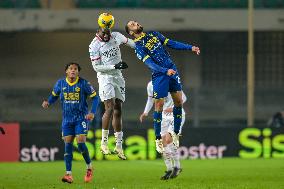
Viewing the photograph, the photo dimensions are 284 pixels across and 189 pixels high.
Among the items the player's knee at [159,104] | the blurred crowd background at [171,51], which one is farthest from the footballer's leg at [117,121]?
the blurred crowd background at [171,51]

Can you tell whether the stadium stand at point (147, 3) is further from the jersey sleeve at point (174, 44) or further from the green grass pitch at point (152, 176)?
the jersey sleeve at point (174, 44)

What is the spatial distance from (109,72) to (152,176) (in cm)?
251

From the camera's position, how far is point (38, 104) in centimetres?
4100

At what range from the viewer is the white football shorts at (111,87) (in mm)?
20031

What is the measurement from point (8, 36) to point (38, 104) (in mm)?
3864

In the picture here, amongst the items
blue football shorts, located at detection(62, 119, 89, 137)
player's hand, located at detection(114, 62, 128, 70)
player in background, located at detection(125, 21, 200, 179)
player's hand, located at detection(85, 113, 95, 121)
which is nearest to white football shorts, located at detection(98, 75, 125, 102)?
player's hand, located at detection(114, 62, 128, 70)

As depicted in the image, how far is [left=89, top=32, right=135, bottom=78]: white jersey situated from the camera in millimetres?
19734

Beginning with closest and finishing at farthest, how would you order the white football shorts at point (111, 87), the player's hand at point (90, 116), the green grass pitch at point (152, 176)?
1. the green grass pitch at point (152, 176)
2. the player's hand at point (90, 116)
3. the white football shorts at point (111, 87)

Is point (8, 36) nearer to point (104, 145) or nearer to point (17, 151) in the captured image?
point (17, 151)

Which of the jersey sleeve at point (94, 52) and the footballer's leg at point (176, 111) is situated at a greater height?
the jersey sleeve at point (94, 52)

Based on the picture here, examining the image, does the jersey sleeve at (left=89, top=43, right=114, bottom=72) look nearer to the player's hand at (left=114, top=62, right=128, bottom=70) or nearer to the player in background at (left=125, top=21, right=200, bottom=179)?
the player's hand at (left=114, top=62, right=128, bottom=70)

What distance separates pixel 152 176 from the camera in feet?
68.8

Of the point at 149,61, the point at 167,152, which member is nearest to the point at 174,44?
the point at 149,61

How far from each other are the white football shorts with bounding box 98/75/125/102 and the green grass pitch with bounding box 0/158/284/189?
1695 millimetres
